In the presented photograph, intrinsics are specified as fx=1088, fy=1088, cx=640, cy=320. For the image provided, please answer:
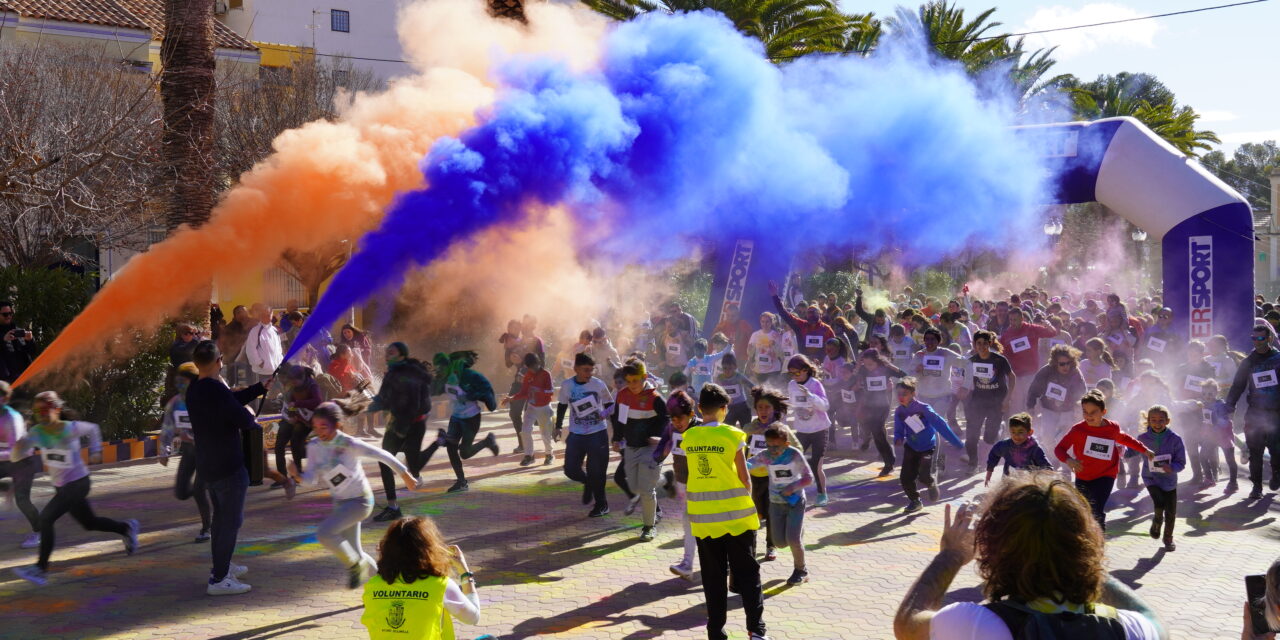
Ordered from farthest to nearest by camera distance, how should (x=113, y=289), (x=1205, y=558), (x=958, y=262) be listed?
(x=958, y=262) → (x=113, y=289) → (x=1205, y=558)

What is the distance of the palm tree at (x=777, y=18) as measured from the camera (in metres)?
22.6

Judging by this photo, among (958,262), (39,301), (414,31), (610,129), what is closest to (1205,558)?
(610,129)

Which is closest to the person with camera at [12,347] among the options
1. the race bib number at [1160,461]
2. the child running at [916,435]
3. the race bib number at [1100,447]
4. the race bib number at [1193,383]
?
the child running at [916,435]

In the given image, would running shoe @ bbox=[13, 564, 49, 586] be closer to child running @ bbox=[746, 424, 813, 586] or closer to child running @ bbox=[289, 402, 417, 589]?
child running @ bbox=[289, 402, 417, 589]

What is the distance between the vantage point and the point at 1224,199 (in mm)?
14391

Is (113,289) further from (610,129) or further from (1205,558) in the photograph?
(1205,558)

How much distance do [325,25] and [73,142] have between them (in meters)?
27.3

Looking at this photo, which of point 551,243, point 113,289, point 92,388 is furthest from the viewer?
point 551,243

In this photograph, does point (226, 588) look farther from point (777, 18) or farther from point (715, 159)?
point (777, 18)

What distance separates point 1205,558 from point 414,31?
11.4m

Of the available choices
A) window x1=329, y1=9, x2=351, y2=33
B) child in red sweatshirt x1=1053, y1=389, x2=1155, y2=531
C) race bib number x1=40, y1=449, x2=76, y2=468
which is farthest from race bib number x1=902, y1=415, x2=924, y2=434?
window x1=329, y1=9, x2=351, y2=33

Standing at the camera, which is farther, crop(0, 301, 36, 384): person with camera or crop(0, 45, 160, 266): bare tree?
crop(0, 45, 160, 266): bare tree

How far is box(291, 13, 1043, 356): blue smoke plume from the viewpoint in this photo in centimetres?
1155

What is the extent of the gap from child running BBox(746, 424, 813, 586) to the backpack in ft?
15.8
